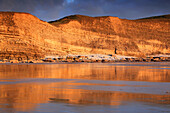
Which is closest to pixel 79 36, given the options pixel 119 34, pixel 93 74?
pixel 119 34

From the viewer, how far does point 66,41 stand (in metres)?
60.2

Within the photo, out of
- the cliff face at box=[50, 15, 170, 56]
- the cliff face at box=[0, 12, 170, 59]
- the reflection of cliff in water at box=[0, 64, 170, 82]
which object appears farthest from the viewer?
the cliff face at box=[50, 15, 170, 56]

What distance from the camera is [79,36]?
213 feet

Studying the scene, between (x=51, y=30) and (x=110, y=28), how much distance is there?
827 inches

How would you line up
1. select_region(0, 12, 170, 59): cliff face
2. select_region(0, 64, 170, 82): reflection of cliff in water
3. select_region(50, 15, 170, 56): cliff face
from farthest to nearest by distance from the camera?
select_region(50, 15, 170, 56): cliff face → select_region(0, 12, 170, 59): cliff face → select_region(0, 64, 170, 82): reflection of cliff in water

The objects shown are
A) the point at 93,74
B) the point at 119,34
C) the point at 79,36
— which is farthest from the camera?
the point at 119,34

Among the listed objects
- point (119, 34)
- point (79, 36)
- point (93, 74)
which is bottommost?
point (93, 74)

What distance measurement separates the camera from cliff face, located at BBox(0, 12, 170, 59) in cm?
4794

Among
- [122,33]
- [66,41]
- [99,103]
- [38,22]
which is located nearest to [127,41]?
[122,33]

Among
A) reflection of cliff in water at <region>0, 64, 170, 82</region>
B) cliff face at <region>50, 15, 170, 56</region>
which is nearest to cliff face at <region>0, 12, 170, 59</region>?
cliff face at <region>50, 15, 170, 56</region>

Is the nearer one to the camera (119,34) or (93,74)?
(93,74)

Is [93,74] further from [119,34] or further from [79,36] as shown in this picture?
[119,34]

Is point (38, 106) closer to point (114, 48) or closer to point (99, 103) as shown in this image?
point (99, 103)

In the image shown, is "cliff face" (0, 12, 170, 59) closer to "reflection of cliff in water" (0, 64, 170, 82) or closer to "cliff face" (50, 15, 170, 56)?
"cliff face" (50, 15, 170, 56)
